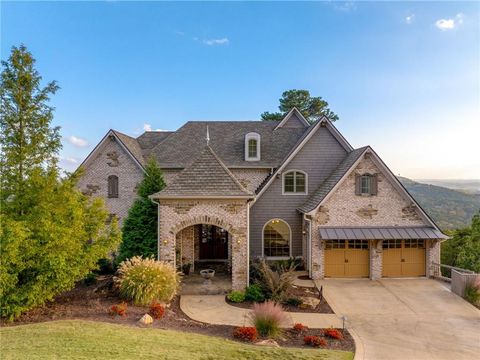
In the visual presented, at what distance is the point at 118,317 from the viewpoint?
8984mm

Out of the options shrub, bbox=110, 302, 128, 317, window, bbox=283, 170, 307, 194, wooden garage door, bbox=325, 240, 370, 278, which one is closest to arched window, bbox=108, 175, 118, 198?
shrub, bbox=110, 302, 128, 317

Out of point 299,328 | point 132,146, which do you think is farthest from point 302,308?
point 132,146

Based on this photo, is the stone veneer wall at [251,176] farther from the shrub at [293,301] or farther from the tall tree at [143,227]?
the shrub at [293,301]

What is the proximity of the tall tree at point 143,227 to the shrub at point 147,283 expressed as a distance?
424cm

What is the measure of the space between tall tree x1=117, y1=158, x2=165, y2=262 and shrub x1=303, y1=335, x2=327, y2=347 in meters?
9.51

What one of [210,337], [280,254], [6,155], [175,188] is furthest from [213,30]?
[210,337]

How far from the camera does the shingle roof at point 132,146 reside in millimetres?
18328

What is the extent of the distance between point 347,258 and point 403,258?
3215 mm

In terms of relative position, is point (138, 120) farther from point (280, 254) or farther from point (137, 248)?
point (280, 254)

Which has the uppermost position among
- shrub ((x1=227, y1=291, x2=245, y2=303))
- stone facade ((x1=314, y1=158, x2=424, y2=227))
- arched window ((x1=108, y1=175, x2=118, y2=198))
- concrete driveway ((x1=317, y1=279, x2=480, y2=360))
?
arched window ((x1=108, y1=175, x2=118, y2=198))

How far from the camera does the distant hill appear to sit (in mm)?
43078

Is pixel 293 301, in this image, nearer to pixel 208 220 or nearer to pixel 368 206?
pixel 208 220

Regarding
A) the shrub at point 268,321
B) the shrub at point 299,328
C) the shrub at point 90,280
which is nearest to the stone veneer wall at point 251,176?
the shrub at point 90,280

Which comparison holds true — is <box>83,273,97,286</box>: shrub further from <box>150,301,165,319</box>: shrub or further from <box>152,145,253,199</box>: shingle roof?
<box>150,301,165,319</box>: shrub
